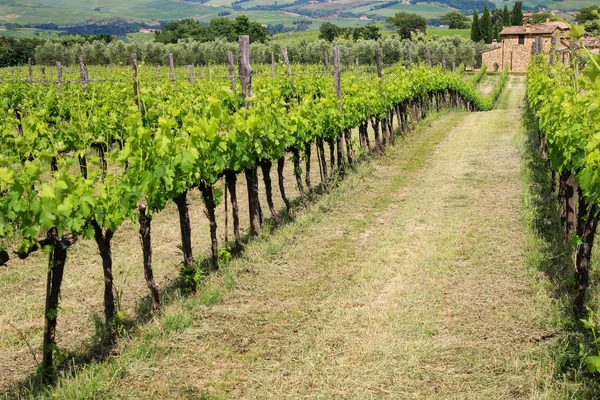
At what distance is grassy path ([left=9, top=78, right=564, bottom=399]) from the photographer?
4691 millimetres

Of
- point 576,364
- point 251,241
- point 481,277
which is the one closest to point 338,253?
point 251,241

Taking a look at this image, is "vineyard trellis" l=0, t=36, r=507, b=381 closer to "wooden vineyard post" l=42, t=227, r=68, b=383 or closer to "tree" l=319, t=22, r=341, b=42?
"wooden vineyard post" l=42, t=227, r=68, b=383

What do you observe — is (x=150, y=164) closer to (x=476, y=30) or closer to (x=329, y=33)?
(x=476, y=30)

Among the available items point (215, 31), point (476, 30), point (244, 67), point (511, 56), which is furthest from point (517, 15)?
point (244, 67)

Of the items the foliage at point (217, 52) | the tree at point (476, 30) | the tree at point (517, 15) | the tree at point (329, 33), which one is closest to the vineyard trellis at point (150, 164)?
the foliage at point (217, 52)

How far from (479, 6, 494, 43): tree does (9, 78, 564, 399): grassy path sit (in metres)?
85.7

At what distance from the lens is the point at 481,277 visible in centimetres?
655

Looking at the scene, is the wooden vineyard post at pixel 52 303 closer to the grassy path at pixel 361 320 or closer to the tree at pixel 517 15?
the grassy path at pixel 361 320

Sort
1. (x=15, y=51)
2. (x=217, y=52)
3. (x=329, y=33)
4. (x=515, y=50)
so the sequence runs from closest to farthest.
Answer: (x=217, y=52), (x=15, y=51), (x=515, y=50), (x=329, y=33)

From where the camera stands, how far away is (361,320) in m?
5.70

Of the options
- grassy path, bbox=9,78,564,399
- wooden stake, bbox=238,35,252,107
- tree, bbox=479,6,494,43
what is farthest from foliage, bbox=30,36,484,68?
grassy path, bbox=9,78,564,399

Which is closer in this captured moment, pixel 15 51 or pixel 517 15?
pixel 15 51

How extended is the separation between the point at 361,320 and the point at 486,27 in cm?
9134

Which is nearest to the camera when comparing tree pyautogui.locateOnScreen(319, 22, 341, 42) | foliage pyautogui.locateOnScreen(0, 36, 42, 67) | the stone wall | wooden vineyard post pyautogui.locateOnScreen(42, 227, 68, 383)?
wooden vineyard post pyautogui.locateOnScreen(42, 227, 68, 383)
